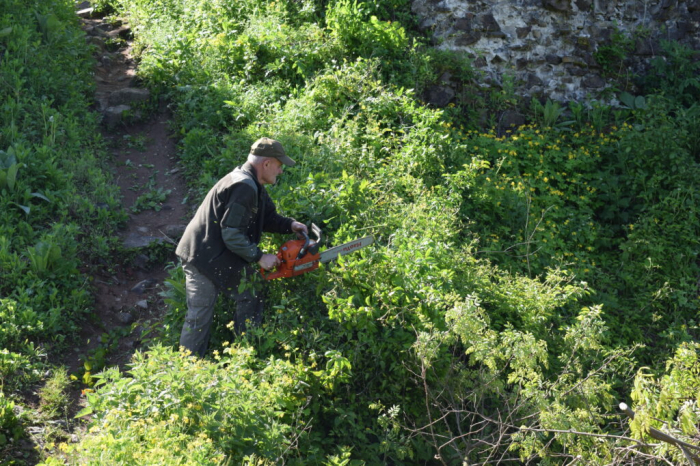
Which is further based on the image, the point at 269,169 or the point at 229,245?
the point at 269,169

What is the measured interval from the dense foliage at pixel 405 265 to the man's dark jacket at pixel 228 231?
527 mm

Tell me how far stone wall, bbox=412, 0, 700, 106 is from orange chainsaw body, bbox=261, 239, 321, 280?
5914 millimetres

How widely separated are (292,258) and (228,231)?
573 mm

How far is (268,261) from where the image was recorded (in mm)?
5043

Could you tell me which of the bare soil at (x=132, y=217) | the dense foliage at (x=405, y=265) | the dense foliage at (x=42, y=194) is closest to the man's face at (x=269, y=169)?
the dense foliage at (x=405, y=265)

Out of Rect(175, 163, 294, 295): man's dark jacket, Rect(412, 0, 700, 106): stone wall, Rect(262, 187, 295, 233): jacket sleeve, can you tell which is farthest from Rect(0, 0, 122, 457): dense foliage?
Rect(412, 0, 700, 106): stone wall

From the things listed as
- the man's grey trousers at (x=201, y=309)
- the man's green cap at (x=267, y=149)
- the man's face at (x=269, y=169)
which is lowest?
the man's grey trousers at (x=201, y=309)

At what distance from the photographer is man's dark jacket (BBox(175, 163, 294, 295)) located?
193 inches

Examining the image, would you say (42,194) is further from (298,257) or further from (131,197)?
(298,257)

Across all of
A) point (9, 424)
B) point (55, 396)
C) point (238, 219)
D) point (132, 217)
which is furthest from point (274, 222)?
point (132, 217)

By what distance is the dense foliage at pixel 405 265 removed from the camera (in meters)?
4.09

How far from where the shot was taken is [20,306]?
5.62 meters

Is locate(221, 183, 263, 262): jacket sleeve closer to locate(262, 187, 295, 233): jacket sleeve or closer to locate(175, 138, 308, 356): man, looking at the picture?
locate(175, 138, 308, 356): man

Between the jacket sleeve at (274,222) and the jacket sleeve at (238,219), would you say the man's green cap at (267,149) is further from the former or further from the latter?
the jacket sleeve at (274,222)
